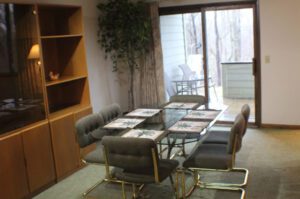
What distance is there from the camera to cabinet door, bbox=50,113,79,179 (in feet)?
13.6

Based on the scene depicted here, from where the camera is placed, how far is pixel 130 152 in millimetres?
2889

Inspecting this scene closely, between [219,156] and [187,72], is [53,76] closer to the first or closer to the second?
[219,156]

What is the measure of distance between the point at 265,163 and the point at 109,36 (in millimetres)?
3162

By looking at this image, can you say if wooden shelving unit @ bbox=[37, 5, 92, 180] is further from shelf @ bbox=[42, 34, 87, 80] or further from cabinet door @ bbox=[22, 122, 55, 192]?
cabinet door @ bbox=[22, 122, 55, 192]

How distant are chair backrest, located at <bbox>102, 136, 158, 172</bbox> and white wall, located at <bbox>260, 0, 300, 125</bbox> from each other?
10.4ft

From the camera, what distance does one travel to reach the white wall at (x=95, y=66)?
226 inches

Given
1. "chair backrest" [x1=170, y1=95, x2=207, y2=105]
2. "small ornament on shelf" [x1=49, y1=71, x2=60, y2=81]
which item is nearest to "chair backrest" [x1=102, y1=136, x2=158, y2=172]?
"chair backrest" [x1=170, y1=95, x2=207, y2=105]

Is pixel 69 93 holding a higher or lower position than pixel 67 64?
lower

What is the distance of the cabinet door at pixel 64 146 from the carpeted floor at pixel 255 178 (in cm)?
12

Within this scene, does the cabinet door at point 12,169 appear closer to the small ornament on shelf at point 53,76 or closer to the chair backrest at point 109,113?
the chair backrest at point 109,113

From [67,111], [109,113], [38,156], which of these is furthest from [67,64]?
[38,156]

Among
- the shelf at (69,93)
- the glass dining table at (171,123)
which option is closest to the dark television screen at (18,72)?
the shelf at (69,93)

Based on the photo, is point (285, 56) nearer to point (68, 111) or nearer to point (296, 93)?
point (296, 93)

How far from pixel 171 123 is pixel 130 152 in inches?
28.3
